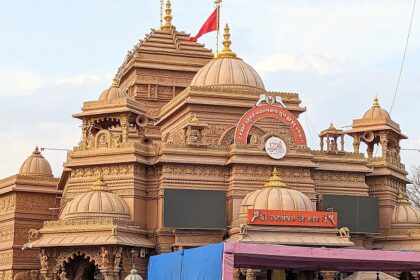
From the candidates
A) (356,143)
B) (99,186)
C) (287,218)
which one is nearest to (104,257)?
(99,186)

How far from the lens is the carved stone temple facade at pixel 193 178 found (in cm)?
3372

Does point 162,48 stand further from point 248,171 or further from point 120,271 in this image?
point 120,271

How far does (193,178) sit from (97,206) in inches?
173

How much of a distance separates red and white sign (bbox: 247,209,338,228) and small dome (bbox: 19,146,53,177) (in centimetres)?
1753

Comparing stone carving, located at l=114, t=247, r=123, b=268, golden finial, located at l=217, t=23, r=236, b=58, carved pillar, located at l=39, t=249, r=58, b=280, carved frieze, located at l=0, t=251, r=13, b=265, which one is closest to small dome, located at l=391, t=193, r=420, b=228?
golden finial, located at l=217, t=23, r=236, b=58

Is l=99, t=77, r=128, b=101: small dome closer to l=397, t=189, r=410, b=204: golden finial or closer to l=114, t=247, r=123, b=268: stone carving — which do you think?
l=114, t=247, r=123, b=268: stone carving

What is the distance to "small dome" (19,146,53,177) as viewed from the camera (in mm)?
46719

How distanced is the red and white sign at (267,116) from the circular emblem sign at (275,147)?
1.03 meters

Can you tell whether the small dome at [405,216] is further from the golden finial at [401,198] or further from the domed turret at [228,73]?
the domed turret at [228,73]

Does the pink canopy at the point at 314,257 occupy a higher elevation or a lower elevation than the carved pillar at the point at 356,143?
lower

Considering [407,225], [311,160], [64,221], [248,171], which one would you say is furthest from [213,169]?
[407,225]

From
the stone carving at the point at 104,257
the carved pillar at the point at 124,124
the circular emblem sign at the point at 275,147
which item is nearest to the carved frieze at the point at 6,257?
the carved pillar at the point at 124,124

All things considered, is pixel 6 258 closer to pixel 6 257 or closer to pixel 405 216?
pixel 6 257

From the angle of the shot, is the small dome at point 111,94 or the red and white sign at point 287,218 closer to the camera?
the red and white sign at point 287,218
